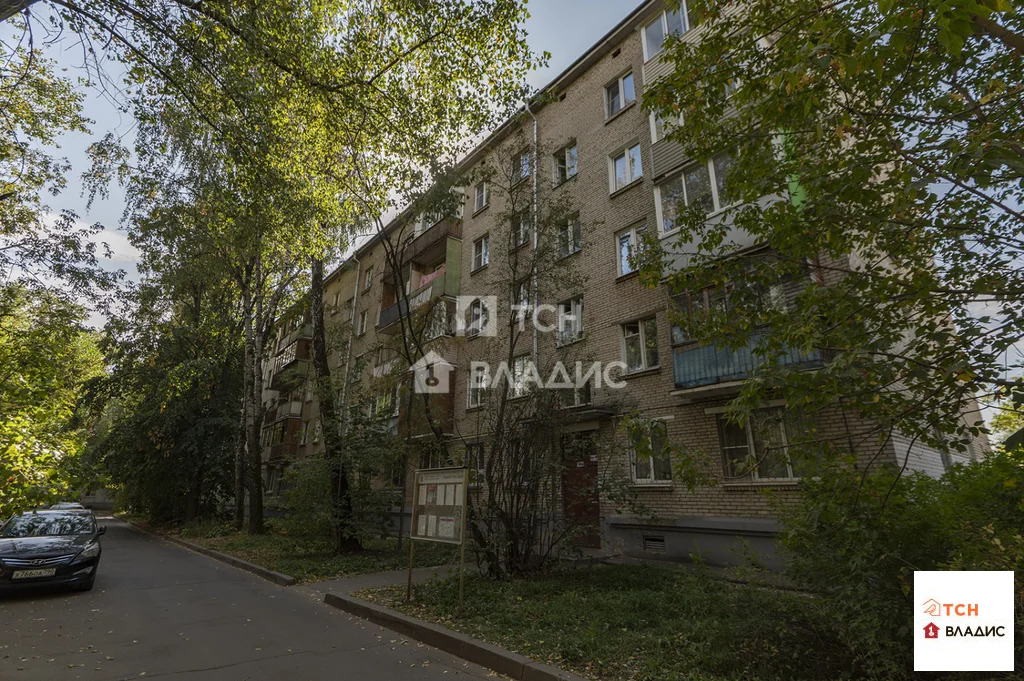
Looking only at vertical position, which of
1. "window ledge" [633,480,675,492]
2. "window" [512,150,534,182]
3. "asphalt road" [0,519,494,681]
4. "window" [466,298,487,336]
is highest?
"window" [512,150,534,182]

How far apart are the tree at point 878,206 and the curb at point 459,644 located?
10.8ft

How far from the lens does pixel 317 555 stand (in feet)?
43.9

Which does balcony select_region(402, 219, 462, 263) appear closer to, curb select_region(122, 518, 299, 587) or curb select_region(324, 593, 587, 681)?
curb select_region(122, 518, 299, 587)

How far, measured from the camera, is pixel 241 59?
7711 mm

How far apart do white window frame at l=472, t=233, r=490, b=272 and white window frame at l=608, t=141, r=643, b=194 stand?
6187 mm

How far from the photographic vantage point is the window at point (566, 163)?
1828 cm

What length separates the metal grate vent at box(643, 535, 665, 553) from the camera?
12297 mm

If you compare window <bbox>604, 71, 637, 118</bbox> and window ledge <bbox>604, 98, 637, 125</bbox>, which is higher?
window <bbox>604, 71, 637, 118</bbox>

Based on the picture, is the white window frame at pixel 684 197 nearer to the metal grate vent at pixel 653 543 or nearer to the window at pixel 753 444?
the window at pixel 753 444

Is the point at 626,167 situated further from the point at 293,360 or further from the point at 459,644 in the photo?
the point at 293,360

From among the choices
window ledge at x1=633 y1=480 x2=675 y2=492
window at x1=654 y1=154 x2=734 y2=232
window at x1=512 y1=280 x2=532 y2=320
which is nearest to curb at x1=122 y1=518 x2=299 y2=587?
window at x1=512 y1=280 x2=532 y2=320

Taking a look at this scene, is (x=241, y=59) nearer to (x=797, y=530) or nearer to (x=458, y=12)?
(x=458, y=12)

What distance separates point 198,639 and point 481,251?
17.1m

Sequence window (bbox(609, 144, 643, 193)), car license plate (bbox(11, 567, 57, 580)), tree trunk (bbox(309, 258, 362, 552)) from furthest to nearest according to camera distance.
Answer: window (bbox(609, 144, 643, 193)) < tree trunk (bbox(309, 258, 362, 552)) < car license plate (bbox(11, 567, 57, 580))
